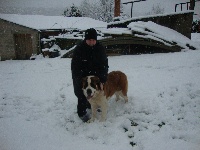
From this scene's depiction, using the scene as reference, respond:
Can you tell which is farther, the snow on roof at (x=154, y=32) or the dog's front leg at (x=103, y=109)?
the snow on roof at (x=154, y=32)

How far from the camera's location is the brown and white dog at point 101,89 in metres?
3.98

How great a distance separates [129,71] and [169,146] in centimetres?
502

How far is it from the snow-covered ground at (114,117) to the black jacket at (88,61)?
3.74 ft

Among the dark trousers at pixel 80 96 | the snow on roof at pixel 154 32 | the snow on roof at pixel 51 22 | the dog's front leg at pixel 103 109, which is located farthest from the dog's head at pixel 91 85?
the snow on roof at pixel 51 22

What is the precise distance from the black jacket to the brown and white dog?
0.29 metres

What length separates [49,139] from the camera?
12.9 feet

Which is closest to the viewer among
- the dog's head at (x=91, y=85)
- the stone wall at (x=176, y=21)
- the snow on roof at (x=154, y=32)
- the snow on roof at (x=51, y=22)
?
the dog's head at (x=91, y=85)

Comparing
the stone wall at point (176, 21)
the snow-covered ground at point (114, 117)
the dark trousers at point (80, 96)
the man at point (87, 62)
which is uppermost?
the stone wall at point (176, 21)

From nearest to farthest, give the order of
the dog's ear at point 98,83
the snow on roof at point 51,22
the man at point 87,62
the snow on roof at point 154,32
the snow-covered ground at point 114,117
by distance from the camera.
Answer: the snow-covered ground at point 114,117 → the dog's ear at point 98,83 → the man at point 87,62 → the snow on roof at point 154,32 → the snow on roof at point 51,22

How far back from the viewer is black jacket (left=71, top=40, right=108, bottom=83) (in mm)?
4301

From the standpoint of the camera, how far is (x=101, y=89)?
A: 420 centimetres

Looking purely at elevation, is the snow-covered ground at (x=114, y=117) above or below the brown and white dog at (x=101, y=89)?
below

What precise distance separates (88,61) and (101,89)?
72cm

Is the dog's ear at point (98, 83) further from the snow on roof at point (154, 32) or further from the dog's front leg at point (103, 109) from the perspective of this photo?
the snow on roof at point (154, 32)
